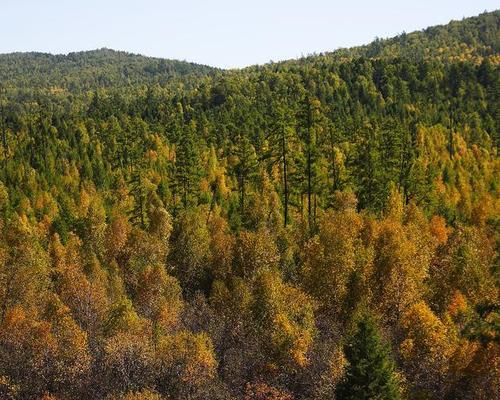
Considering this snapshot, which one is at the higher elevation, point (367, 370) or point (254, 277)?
point (367, 370)

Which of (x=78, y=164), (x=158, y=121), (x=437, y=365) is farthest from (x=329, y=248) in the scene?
(x=158, y=121)

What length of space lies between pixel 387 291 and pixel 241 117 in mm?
90923

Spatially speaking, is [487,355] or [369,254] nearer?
[487,355]

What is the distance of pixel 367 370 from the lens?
29.4 meters

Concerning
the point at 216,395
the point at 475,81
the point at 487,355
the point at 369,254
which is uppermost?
the point at 475,81

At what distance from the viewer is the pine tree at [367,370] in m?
29.2

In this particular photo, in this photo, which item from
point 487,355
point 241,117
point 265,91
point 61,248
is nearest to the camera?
point 487,355

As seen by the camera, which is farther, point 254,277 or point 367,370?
point 254,277

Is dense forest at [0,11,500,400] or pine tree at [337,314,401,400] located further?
dense forest at [0,11,500,400]

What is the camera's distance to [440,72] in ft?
580

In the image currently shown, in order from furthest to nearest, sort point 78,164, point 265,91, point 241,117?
point 265,91, point 241,117, point 78,164

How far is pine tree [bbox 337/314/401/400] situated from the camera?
29.2 m

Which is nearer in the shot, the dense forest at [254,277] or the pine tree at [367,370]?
the pine tree at [367,370]

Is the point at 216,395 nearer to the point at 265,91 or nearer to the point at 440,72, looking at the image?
the point at 265,91
